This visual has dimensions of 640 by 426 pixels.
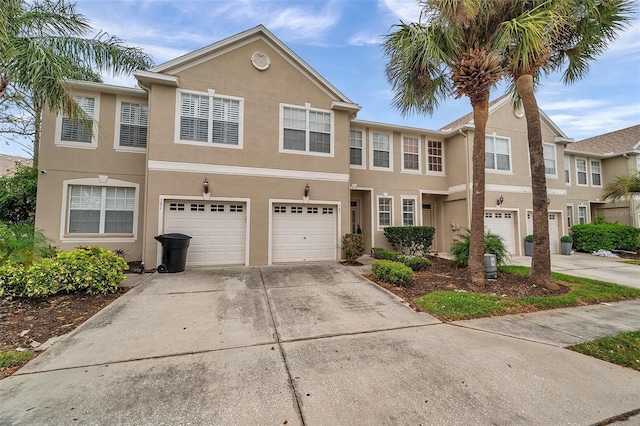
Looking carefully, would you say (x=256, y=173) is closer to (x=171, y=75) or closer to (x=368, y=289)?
(x=171, y=75)

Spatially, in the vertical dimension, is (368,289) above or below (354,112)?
below

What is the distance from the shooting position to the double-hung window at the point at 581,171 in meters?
16.2

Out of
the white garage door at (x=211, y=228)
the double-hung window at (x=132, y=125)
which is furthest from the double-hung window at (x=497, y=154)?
the double-hung window at (x=132, y=125)

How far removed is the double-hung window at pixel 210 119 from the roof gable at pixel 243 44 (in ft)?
3.07

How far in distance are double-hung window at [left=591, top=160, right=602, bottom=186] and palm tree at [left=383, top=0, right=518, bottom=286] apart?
15.9m

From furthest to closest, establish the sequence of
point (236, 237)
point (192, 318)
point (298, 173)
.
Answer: point (298, 173) → point (236, 237) → point (192, 318)

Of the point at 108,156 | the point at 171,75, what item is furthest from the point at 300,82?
the point at 108,156

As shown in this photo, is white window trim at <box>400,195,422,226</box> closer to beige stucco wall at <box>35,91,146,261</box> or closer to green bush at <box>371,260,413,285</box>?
green bush at <box>371,260,413,285</box>

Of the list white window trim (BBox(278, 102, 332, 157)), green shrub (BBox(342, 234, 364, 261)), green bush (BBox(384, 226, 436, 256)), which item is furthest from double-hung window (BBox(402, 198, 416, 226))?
white window trim (BBox(278, 102, 332, 157))

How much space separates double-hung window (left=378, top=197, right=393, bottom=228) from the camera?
39.8 ft

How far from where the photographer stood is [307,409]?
8.25ft

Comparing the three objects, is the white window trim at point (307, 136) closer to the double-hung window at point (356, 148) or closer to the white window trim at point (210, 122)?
the white window trim at point (210, 122)

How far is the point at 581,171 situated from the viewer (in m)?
16.4

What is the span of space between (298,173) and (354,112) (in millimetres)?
3445
